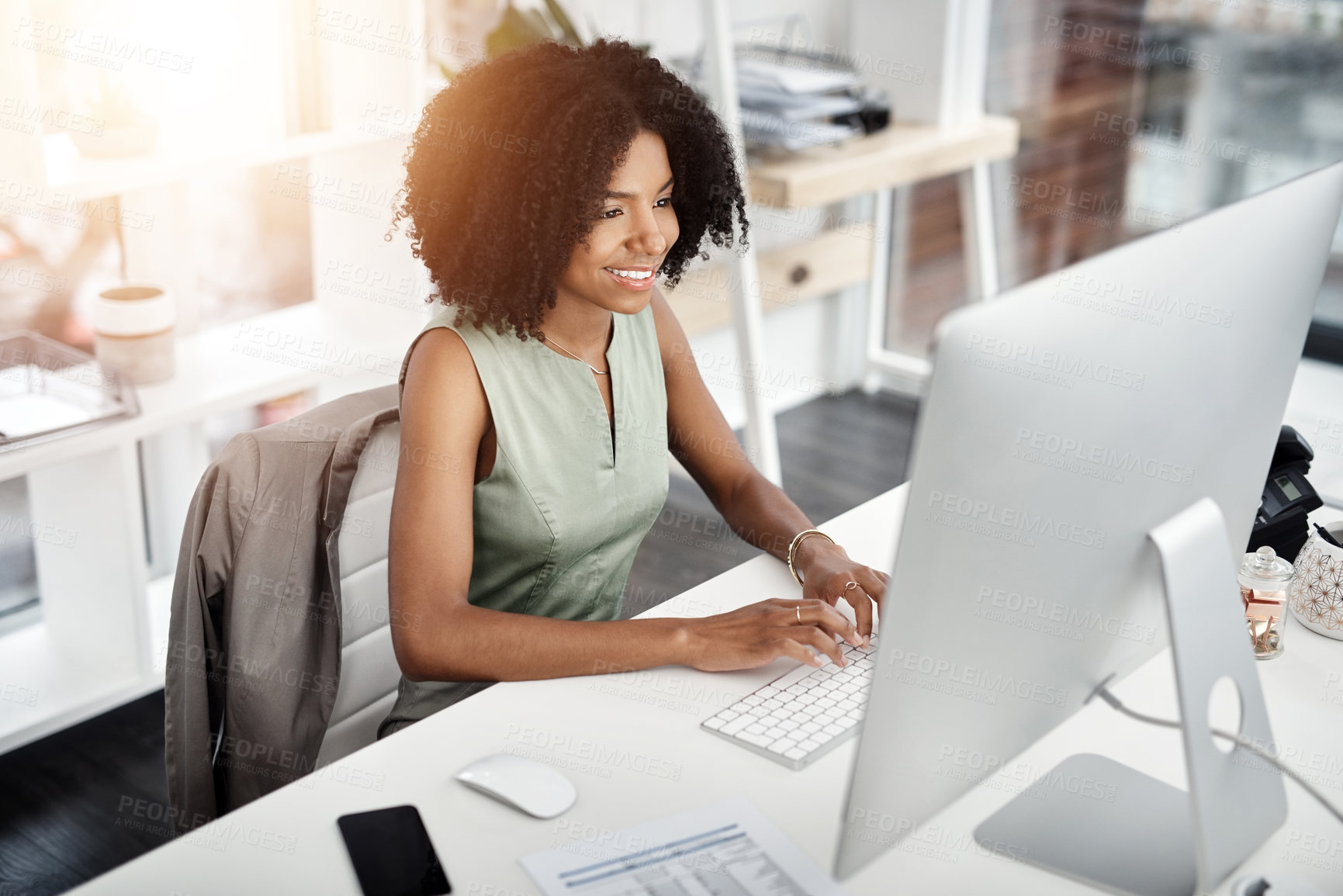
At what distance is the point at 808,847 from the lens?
3.11 feet

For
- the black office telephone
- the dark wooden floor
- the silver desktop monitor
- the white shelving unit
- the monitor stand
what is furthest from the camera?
the white shelving unit

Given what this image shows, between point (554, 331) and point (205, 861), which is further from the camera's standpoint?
point (554, 331)

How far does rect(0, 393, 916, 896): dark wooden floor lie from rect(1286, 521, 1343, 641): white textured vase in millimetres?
1439

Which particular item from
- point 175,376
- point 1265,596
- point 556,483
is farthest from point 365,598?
point 175,376

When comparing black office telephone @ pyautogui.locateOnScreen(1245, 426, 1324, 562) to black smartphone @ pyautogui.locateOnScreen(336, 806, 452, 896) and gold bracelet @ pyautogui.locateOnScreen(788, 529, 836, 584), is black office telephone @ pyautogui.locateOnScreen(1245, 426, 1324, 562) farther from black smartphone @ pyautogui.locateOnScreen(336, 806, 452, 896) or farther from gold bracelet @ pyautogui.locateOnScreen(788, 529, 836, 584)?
black smartphone @ pyautogui.locateOnScreen(336, 806, 452, 896)

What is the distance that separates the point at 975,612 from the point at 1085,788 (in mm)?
346

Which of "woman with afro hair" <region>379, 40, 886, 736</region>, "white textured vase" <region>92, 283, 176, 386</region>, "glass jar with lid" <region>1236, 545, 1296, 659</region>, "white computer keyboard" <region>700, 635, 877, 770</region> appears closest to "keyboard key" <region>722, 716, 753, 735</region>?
"white computer keyboard" <region>700, 635, 877, 770</region>

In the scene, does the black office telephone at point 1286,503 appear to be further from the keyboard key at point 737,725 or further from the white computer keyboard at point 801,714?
the keyboard key at point 737,725

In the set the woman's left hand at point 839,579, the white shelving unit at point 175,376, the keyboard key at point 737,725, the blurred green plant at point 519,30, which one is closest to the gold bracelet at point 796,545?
the woman's left hand at point 839,579

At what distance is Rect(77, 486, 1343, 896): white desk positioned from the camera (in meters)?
0.92

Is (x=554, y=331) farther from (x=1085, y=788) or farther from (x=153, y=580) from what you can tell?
(x=153, y=580)

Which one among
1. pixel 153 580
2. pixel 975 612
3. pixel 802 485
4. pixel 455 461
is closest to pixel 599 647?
pixel 455 461

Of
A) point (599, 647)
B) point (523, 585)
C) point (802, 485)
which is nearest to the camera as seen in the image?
point (599, 647)

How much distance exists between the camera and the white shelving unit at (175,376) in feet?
6.46
